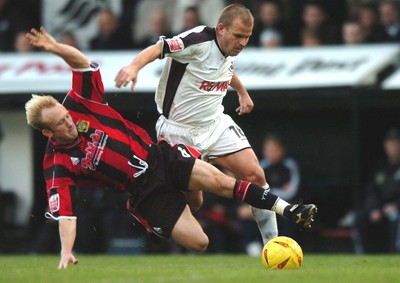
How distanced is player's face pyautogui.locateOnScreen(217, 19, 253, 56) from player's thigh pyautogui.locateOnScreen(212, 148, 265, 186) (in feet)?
3.07

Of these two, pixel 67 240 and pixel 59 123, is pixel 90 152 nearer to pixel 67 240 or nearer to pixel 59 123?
pixel 59 123

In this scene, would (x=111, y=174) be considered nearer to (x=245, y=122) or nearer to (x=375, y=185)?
(x=375, y=185)

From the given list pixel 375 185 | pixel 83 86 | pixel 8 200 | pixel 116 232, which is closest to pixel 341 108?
pixel 375 185

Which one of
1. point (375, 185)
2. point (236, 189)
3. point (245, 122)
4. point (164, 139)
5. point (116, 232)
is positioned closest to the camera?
point (236, 189)

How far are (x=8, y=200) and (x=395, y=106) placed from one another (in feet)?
20.2

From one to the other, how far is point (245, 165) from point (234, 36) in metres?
1.19

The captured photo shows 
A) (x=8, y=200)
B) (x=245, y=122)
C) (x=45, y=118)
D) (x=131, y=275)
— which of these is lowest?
(x=8, y=200)

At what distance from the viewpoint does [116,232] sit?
57.4 ft

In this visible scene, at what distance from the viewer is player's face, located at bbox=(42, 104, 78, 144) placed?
32.0ft

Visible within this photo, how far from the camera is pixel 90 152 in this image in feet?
32.9

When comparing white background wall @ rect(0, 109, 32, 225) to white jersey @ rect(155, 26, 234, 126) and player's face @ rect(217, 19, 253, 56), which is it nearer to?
white jersey @ rect(155, 26, 234, 126)

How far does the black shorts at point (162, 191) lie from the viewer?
33.7 ft

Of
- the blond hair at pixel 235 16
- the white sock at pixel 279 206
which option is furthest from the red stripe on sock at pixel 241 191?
the blond hair at pixel 235 16

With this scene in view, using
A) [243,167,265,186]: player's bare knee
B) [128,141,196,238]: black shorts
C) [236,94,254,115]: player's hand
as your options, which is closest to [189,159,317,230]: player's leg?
[128,141,196,238]: black shorts
